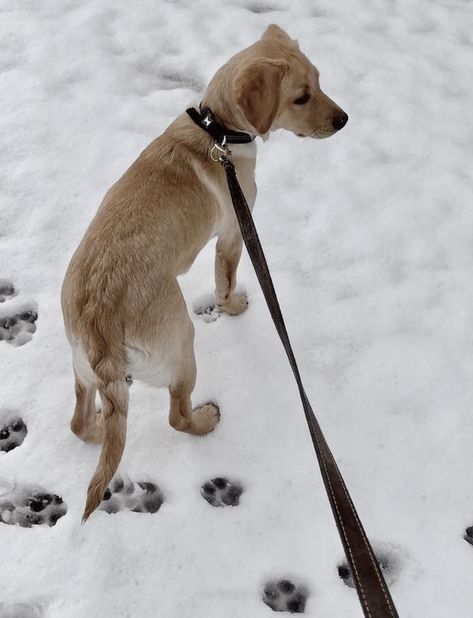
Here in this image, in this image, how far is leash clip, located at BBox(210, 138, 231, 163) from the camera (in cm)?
217

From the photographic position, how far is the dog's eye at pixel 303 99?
2.31 m

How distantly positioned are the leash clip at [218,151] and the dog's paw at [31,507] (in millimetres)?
1373

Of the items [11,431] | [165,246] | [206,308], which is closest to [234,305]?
[206,308]

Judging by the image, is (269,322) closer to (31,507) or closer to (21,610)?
(31,507)

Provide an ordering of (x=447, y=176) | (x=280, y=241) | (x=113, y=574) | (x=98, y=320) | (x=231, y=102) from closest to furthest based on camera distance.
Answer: (x=98, y=320)
(x=113, y=574)
(x=231, y=102)
(x=280, y=241)
(x=447, y=176)

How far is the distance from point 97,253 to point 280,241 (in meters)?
1.26

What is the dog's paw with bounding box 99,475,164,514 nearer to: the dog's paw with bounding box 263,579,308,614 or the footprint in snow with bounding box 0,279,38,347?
the dog's paw with bounding box 263,579,308,614

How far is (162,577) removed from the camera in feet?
Answer: 6.72

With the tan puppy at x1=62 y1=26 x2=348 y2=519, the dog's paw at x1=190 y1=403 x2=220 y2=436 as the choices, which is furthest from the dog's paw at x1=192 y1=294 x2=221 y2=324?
the dog's paw at x1=190 y1=403 x2=220 y2=436

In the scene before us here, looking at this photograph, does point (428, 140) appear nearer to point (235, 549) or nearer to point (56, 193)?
point (56, 193)

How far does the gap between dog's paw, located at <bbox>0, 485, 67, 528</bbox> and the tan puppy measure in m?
0.26

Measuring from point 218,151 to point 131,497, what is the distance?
1.32 meters

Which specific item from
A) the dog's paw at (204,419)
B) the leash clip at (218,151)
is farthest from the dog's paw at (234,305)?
the leash clip at (218,151)

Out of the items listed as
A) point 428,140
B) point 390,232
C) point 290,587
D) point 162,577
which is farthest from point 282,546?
point 428,140
